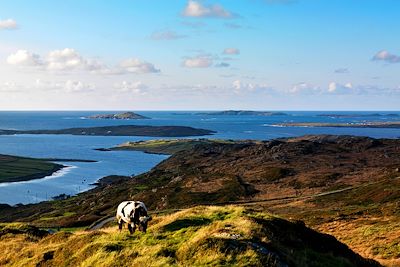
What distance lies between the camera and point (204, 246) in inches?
752

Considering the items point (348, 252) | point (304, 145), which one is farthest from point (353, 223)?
point (304, 145)

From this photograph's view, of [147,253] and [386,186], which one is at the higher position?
[147,253]

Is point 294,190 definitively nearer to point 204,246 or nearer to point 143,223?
point 143,223

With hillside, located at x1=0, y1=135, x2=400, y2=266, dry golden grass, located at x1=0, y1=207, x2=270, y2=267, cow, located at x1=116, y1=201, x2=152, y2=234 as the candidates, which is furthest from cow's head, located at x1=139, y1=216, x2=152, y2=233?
hillside, located at x1=0, y1=135, x2=400, y2=266

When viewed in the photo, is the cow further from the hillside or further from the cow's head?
the hillside

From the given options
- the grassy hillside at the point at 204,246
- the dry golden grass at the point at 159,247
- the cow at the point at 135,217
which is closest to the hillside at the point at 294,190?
the grassy hillside at the point at 204,246

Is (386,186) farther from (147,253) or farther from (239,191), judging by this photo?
(147,253)

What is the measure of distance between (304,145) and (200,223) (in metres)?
153

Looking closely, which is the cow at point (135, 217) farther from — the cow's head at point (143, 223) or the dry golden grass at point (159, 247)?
the dry golden grass at point (159, 247)

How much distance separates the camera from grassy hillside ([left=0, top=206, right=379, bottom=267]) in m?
18.5

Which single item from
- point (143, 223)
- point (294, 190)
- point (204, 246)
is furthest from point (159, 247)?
point (294, 190)

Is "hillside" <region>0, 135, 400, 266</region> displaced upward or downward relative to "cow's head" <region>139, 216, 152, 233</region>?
downward

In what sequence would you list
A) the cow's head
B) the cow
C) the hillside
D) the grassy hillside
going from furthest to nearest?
the hillside, the cow, the cow's head, the grassy hillside

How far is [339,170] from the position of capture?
118 m
